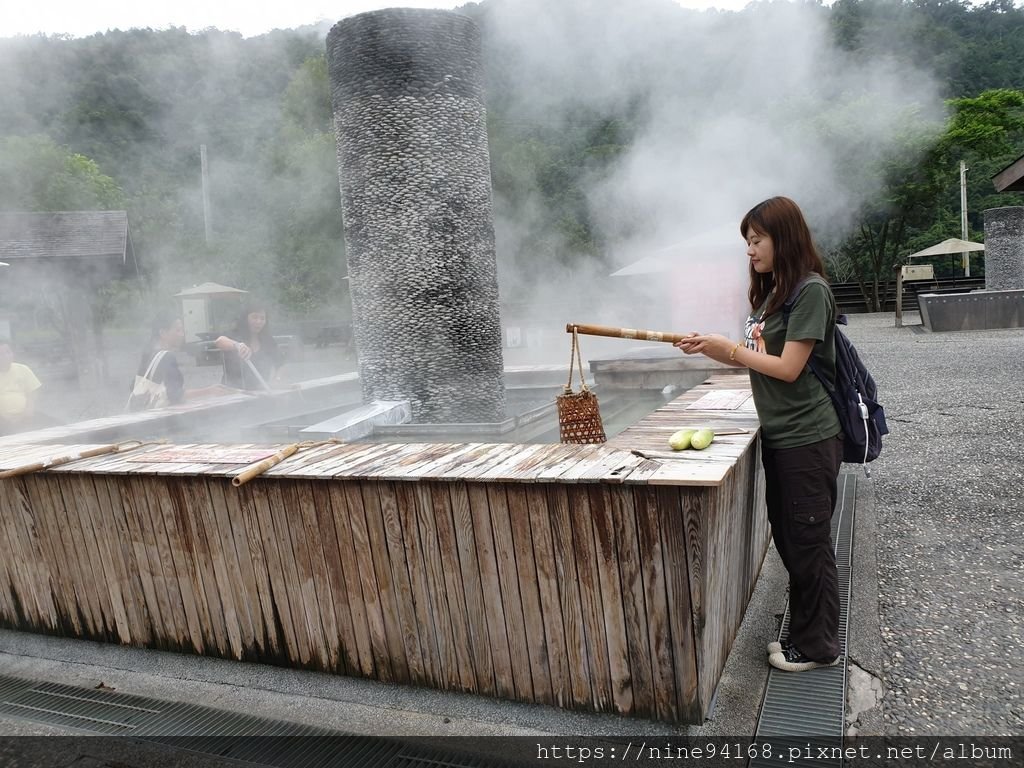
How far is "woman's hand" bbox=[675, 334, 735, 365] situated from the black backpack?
20cm

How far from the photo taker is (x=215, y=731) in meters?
2.53

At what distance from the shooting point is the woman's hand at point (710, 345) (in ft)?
8.14

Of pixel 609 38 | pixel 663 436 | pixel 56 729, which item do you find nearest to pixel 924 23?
pixel 609 38

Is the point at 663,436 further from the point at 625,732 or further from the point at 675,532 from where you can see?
the point at 625,732

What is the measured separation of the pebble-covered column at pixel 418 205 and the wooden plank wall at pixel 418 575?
2.86m

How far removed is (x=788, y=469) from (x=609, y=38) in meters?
10.3

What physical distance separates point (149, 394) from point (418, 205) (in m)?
2.73

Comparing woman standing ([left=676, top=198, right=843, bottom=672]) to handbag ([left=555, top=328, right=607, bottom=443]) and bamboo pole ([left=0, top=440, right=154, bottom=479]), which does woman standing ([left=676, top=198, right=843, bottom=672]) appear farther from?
bamboo pole ([left=0, top=440, right=154, bottom=479])

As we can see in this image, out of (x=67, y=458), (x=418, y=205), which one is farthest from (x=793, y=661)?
(x=418, y=205)

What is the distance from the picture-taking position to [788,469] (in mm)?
2482

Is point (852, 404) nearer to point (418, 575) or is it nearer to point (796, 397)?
point (796, 397)

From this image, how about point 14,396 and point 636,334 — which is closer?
point 636,334

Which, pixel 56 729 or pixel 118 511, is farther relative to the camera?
pixel 118 511

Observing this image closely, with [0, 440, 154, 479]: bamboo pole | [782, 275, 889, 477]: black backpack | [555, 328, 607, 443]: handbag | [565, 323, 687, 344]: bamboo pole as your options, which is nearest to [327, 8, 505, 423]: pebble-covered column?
[555, 328, 607, 443]: handbag
